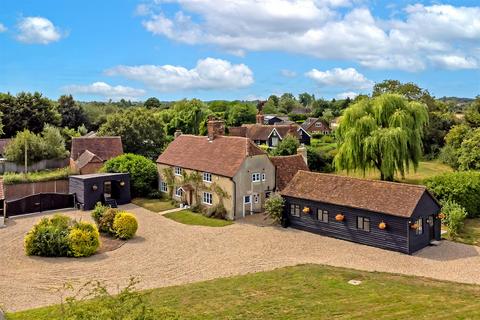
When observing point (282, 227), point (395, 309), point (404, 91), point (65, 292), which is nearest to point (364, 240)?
point (282, 227)

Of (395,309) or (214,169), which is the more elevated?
(214,169)

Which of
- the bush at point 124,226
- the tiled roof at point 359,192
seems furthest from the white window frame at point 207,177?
the bush at point 124,226

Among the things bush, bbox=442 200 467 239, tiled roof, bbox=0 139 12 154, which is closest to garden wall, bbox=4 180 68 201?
tiled roof, bbox=0 139 12 154

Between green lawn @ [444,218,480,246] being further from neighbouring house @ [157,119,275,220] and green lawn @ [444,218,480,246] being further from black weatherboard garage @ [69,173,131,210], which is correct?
black weatherboard garage @ [69,173,131,210]

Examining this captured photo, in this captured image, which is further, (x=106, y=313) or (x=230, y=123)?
(x=230, y=123)

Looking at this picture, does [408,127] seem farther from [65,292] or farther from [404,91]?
[65,292]

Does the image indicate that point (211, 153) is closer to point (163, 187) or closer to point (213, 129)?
point (213, 129)

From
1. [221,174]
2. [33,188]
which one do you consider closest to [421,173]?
[221,174]
